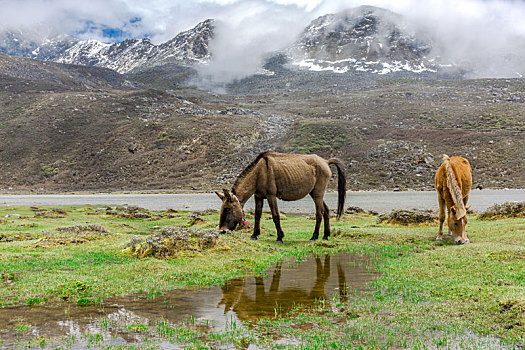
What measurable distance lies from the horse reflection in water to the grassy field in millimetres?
444

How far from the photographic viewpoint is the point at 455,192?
15672 mm

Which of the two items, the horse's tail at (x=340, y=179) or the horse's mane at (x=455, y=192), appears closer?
the horse's mane at (x=455, y=192)

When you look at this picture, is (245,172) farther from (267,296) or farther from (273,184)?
(267,296)

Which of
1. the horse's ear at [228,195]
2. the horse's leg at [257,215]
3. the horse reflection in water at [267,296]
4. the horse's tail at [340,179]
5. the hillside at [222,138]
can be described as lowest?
the horse reflection in water at [267,296]

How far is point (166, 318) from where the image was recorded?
735 cm

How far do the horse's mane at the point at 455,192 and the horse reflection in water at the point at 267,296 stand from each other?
21.9 ft

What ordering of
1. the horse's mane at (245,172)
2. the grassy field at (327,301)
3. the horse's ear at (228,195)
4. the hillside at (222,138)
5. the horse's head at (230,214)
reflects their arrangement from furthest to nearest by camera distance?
the hillside at (222,138) < the horse's mane at (245,172) < the horse's head at (230,214) < the horse's ear at (228,195) < the grassy field at (327,301)

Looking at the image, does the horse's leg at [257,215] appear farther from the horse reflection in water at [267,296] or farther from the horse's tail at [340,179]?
the horse reflection in water at [267,296]

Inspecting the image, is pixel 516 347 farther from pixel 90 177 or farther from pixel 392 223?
pixel 90 177

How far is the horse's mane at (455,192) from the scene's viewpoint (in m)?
15.2

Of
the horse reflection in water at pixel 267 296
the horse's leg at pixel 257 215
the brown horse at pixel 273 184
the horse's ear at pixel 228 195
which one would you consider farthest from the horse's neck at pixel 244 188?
the horse reflection in water at pixel 267 296

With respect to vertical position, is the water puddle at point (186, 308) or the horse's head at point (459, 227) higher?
the horse's head at point (459, 227)

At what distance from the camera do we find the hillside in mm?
97875

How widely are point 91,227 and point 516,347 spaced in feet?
63.2
